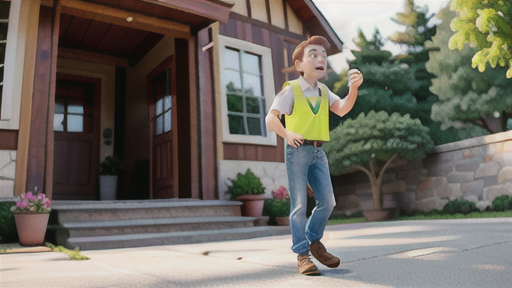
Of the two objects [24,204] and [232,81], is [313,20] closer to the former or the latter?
[232,81]

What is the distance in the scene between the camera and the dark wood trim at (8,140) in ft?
16.0

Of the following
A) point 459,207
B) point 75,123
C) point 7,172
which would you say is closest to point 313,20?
point 459,207

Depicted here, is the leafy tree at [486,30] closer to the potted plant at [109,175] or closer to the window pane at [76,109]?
the potted plant at [109,175]

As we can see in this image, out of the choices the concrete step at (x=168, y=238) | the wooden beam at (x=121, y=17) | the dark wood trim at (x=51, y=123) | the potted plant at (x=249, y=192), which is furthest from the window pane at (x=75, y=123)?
the concrete step at (x=168, y=238)

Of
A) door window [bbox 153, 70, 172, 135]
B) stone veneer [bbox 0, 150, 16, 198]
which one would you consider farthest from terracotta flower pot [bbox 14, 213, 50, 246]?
door window [bbox 153, 70, 172, 135]

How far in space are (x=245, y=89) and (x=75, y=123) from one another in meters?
3.34

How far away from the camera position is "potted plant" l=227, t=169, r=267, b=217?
6.05 metres

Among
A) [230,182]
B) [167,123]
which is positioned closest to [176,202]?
[230,182]

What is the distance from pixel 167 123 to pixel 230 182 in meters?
1.59

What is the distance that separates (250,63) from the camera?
284 inches

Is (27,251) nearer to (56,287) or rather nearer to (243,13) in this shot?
(56,287)

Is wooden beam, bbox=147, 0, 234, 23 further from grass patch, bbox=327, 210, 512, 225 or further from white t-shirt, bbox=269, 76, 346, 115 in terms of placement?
grass patch, bbox=327, 210, 512, 225

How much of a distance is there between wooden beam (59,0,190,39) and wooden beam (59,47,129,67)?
2.38 metres

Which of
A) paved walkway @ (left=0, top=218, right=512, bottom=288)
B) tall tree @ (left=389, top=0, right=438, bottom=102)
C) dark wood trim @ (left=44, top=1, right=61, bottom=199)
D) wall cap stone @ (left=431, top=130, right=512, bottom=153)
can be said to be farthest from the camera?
tall tree @ (left=389, top=0, right=438, bottom=102)
